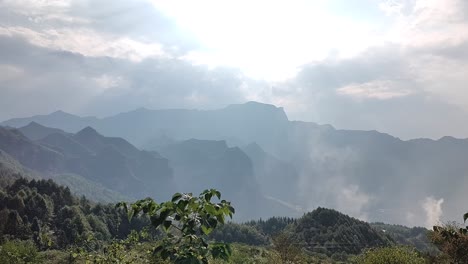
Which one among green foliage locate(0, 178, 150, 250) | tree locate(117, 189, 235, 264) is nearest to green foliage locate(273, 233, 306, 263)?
tree locate(117, 189, 235, 264)

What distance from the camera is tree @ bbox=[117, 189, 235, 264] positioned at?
640 centimetres

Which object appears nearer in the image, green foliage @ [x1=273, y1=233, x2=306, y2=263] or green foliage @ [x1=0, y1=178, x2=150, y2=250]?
green foliage @ [x1=273, y1=233, x2=306, y2=263]

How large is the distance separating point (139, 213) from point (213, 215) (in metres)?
1.24

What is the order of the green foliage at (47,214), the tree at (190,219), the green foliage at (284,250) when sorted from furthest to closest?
the green foliage at (47,214), the green foliage at (284,250), the tree at (190,219)

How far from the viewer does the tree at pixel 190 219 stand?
21.0ft

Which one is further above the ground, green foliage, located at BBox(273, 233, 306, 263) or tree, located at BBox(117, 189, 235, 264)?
tree, located at BBox(117, 189, 235, 264)

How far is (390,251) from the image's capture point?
3466 cm

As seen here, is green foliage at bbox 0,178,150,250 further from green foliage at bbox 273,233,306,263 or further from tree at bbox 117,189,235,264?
tree at bbox 117,189,235,264

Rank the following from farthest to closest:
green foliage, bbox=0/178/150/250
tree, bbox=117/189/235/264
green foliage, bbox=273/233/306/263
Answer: green foliage, bbox=0/178/150/250, green foliage, bbox=273/233/306/263, tree, bbox=117/189/235/264

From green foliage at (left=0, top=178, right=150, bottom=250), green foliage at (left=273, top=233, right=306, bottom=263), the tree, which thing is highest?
the tree

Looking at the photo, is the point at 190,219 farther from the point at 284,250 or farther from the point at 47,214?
the point at 47,214

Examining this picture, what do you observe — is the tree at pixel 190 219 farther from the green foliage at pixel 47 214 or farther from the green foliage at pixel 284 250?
the green foliage at pixel 47 214

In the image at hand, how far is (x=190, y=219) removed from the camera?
21.7 feet

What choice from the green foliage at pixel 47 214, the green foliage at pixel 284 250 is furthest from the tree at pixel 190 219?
the green foliage at pixel 47 214
